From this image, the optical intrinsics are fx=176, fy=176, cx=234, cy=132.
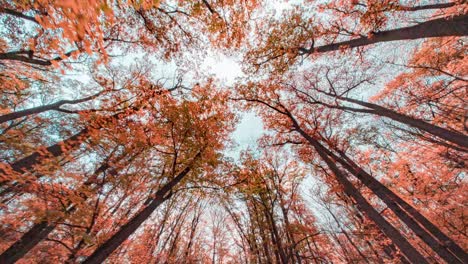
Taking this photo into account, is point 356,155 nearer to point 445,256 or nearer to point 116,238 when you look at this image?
point 445,256

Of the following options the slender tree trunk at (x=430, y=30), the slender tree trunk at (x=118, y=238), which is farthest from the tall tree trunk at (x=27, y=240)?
the slender tree trunk at (x=430, y=30)

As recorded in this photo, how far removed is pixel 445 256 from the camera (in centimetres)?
513

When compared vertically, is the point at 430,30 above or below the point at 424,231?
above

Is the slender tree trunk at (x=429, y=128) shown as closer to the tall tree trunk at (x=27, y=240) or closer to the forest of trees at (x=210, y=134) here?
the forest of trees at (x=210, y=134)

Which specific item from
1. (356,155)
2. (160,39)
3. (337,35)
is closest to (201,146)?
(160,39)

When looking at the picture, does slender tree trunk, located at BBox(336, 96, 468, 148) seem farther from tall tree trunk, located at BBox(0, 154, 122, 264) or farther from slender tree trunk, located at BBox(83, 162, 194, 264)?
tall tree trunk, located at BBox(0, 154, 122, 264)

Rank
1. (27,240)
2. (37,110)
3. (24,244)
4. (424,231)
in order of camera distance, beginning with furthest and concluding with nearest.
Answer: (37,110)
(27,240)
(24,244)
(424,231)

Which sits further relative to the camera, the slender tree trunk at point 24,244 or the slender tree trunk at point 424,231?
the slender tree trunk at point 24,244

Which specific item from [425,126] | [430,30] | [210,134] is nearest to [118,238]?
[210,134]

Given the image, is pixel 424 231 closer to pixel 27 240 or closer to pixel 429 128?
pixel 429 128

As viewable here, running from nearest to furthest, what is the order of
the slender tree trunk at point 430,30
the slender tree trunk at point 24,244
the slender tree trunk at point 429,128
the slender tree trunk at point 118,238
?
the slender tree trunk at point 430,30 < the slender tree trunk at point 118,238 < the slender tree trunk at point 429,128 < the slender tree trunk at point 24,244

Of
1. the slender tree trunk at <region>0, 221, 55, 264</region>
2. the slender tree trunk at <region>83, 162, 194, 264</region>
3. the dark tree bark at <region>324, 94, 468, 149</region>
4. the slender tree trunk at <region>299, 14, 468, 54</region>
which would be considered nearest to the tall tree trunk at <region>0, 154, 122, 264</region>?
the slender tree trunk at <region>0, 221, 55, 264</region>

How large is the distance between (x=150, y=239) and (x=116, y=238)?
872 cm

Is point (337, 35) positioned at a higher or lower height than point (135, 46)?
lower
